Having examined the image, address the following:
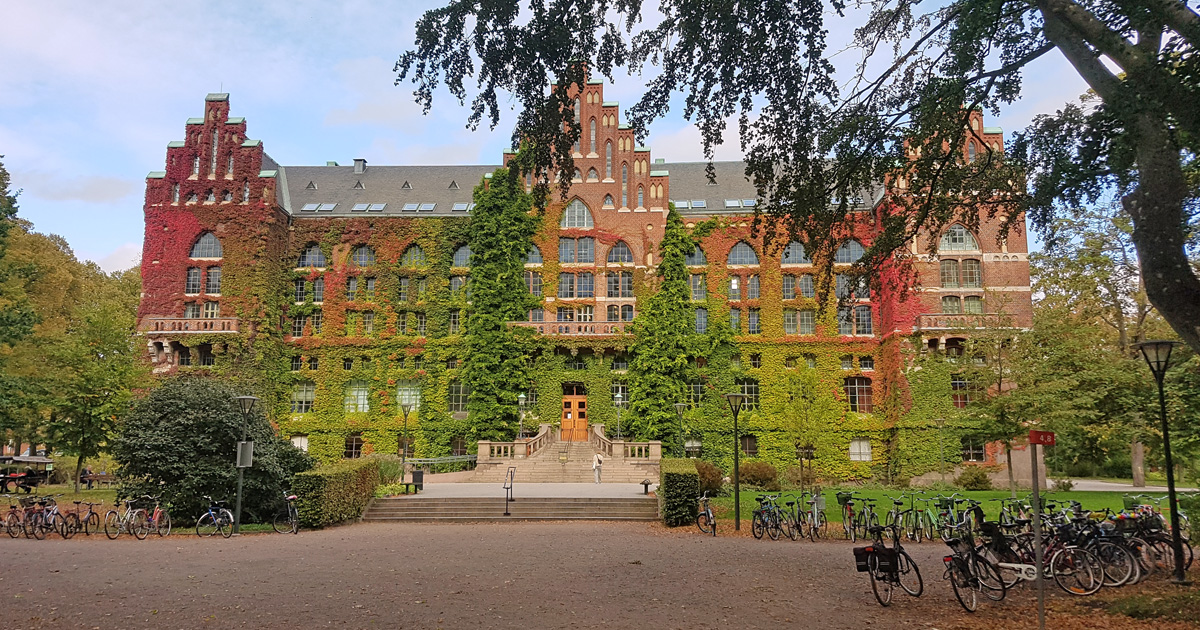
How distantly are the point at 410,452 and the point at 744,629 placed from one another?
3593 cm

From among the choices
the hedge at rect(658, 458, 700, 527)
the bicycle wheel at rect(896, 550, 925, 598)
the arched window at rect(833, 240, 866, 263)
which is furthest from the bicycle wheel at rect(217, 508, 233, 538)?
the arched window at rect(833, 240, 866, 263)

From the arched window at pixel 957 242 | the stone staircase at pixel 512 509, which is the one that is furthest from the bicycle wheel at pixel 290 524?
the arched window at pixel 957 242

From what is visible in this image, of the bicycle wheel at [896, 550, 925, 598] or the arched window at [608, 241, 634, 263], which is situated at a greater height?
the arched window at [608, 241, 634, 263]

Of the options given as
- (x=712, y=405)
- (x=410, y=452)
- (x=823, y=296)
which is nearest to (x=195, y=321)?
(x=410, y=452)

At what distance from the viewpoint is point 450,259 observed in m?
44.5

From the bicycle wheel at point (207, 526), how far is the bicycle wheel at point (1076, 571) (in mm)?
18323

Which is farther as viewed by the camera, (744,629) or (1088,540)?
(1088,540)

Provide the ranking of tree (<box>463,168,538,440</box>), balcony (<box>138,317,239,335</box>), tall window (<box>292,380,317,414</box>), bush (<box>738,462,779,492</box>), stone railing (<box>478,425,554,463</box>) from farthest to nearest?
tall window (<box>292,380,317,414</box>), balcony (<box>138,317,239,335</box>), tree (<box>463,168,538,440</box>), stone railing (<box>478,425,554,463</box>), bush (<box>738,462,779,492</box>)

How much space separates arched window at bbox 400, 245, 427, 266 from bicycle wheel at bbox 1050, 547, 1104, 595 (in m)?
38.7

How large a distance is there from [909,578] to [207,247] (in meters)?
43.7

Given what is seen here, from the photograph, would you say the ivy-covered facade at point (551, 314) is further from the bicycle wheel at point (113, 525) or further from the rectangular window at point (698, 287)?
the bicycle wheel at point (113, 525)

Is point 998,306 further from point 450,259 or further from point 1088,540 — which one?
point 450,259

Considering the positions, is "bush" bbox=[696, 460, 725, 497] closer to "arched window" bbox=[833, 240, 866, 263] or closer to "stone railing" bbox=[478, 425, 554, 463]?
"stone railing" bbox=[478, 425, 554, 463]

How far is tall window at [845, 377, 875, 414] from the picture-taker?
41719 mm
